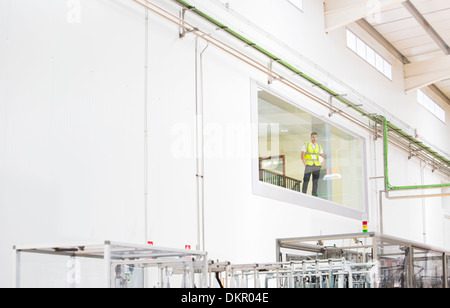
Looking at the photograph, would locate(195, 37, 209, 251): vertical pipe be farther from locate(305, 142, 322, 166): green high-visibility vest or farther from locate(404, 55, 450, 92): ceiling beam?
locate(404, 55, 450, 92): ceiling beam

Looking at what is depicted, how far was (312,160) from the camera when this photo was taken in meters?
11.6

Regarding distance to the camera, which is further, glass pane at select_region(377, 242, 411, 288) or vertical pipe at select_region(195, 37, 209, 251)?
glass pane at select_region(377, 242, 411, 288)

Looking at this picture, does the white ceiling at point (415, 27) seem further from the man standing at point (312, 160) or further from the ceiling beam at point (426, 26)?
the man standing at point (312, 160)

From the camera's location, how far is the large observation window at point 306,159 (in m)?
10.2

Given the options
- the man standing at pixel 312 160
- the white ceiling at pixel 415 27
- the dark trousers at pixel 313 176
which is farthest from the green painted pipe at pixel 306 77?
the white ceiling at pixel 415 27

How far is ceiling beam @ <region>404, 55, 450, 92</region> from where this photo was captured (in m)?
14.3

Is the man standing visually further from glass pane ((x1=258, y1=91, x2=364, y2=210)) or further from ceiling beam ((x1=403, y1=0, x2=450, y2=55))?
ceiling beam ((x1=403, y1=0, x2=450, y2=55))

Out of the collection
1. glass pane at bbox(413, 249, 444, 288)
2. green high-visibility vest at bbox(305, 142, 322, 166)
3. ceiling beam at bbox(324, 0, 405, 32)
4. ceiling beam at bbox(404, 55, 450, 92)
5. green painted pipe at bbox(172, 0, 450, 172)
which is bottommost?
glass pane at bbox(413, 249, 444, 288)

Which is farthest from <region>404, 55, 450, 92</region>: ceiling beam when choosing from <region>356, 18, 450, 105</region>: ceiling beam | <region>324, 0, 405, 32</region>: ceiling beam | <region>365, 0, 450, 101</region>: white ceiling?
<region>324, 0, 405, 32</region>: ceiling beam

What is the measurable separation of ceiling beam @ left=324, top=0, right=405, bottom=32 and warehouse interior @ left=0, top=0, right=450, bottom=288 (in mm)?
31

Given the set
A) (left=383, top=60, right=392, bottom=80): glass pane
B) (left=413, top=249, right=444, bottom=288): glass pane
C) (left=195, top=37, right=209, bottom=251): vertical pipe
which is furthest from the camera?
(left=383, top=60, right=392, bottom=80): glass pane

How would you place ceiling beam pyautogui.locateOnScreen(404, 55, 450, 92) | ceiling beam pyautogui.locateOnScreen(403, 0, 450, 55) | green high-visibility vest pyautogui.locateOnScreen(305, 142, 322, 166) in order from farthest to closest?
ceiling beam pyautogui.locateOnScreen(404, 55, 450, 92) → ceiling beam pyautogui.locateOnScreen(403, 0, 450, 55) → green high-visibility vest pyautogui.locateOnScreen(305, 142, 322, 166)

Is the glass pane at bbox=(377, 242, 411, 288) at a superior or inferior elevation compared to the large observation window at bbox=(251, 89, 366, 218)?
inferior

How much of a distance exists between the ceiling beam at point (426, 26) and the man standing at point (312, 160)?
3.06m
